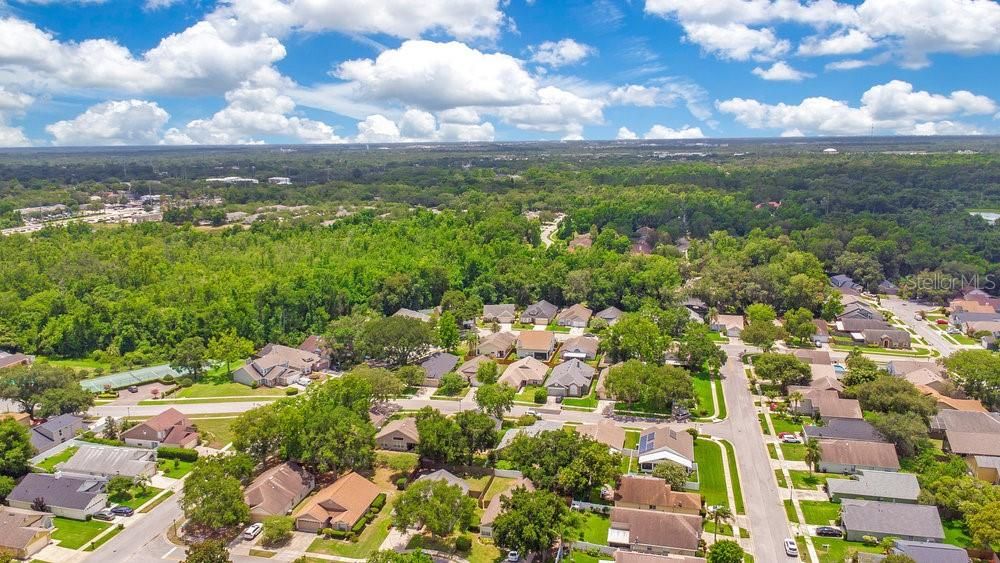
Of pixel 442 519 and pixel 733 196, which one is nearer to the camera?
pixel 442 519

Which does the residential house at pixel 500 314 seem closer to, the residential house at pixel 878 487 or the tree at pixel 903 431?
the tree at pixel 903 431

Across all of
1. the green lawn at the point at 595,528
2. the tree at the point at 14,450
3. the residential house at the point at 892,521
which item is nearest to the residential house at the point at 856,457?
the residential house at the point at 892,521

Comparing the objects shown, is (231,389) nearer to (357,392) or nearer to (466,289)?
(357,392)

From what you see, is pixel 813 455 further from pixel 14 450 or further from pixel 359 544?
pixel 14 450

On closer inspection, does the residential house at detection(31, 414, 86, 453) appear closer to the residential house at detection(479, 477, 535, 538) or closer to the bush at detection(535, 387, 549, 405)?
the residential house at detection(479, 477, 535, 538)

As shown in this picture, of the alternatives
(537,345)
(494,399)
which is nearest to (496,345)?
(537,345)

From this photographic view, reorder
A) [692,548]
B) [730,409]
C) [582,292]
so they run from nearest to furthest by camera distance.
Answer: [692,548] → [730,409] → [582,292]

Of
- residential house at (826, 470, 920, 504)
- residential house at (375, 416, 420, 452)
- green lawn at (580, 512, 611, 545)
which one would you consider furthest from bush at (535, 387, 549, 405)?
residential house at (826, 470, 920, 504)

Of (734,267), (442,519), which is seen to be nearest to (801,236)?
(734,267)
